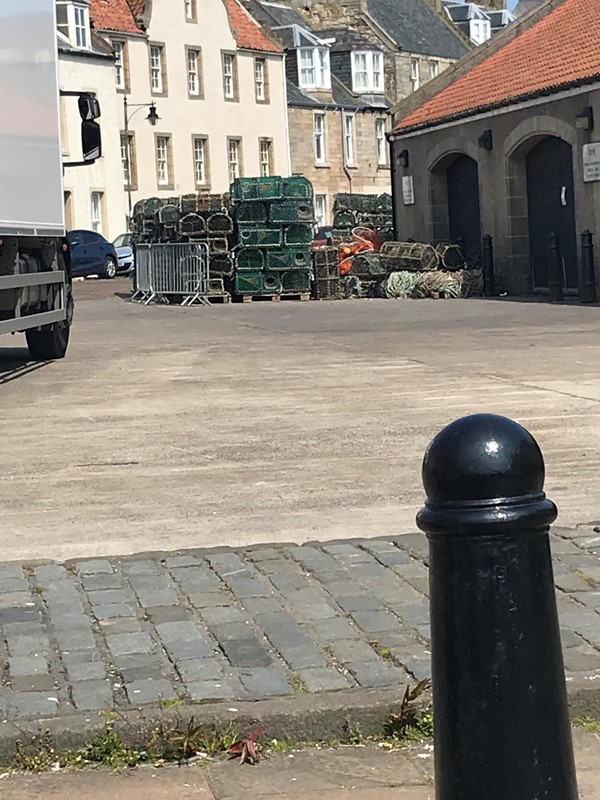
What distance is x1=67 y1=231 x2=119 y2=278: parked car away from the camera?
47.3 meters

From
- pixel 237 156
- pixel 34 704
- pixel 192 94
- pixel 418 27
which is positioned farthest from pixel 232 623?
pixel 418 27

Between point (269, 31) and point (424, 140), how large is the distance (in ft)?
119

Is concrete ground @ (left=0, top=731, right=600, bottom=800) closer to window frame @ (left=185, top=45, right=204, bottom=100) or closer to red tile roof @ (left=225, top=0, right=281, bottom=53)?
window frame @ (left=185, top=45, right=204, bottom=100)

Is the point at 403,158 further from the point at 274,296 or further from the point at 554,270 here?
the point at 554,270

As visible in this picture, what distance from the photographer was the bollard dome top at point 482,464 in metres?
2.84

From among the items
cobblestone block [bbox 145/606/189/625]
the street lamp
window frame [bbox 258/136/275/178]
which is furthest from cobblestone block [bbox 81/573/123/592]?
window frame [bbox 258/136/275/178]

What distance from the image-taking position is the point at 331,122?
6944cm

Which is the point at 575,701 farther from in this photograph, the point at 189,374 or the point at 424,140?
the point at 424,140

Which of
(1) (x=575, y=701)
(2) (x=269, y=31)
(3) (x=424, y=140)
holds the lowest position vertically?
(1) (x=575, y=701)

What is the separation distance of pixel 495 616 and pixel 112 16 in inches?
2327

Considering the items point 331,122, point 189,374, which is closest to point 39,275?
point 189,374

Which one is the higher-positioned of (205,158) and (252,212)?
(205,158)

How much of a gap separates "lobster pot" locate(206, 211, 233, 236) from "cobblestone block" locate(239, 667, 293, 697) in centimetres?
2904

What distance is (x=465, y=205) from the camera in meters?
34.0
